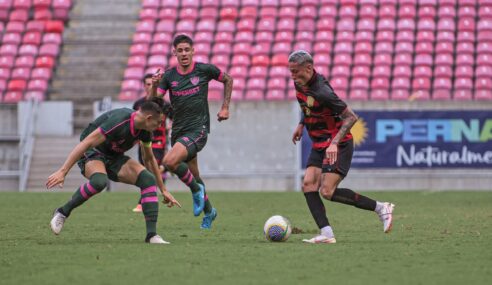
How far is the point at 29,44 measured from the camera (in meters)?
28.4

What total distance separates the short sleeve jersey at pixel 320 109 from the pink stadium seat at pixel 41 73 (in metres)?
17.7

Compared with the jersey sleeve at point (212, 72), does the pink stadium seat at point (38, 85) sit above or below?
above

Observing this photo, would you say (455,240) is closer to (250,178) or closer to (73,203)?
(73,203)

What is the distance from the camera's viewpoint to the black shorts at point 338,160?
1034 centimetres

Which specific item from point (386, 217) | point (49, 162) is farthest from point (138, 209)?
point (49, 162)

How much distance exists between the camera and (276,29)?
1111 inches

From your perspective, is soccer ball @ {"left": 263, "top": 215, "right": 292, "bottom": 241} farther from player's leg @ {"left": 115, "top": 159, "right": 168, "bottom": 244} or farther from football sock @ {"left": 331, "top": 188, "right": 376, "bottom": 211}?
player's leg @ {"left": 115, "top": 159, "right": 168, "bottom": 244}

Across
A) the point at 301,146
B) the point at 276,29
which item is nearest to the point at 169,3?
the point at 276,29

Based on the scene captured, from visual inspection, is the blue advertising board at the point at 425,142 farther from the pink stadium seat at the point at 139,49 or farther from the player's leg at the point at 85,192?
the player's leg at the point at 85,192

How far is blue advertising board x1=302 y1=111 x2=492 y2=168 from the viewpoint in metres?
22.2

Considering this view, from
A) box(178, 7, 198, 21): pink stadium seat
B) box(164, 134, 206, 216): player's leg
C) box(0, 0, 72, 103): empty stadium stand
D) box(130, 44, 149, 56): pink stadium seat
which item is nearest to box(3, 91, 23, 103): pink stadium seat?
box(0, 0, 72, 103): empty stadium stand

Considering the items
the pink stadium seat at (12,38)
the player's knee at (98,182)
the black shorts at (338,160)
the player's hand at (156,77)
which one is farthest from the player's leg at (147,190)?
the pink stadium seat at (12,38)

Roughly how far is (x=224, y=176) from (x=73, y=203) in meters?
12.7

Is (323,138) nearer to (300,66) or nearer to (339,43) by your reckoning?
(300,66)
